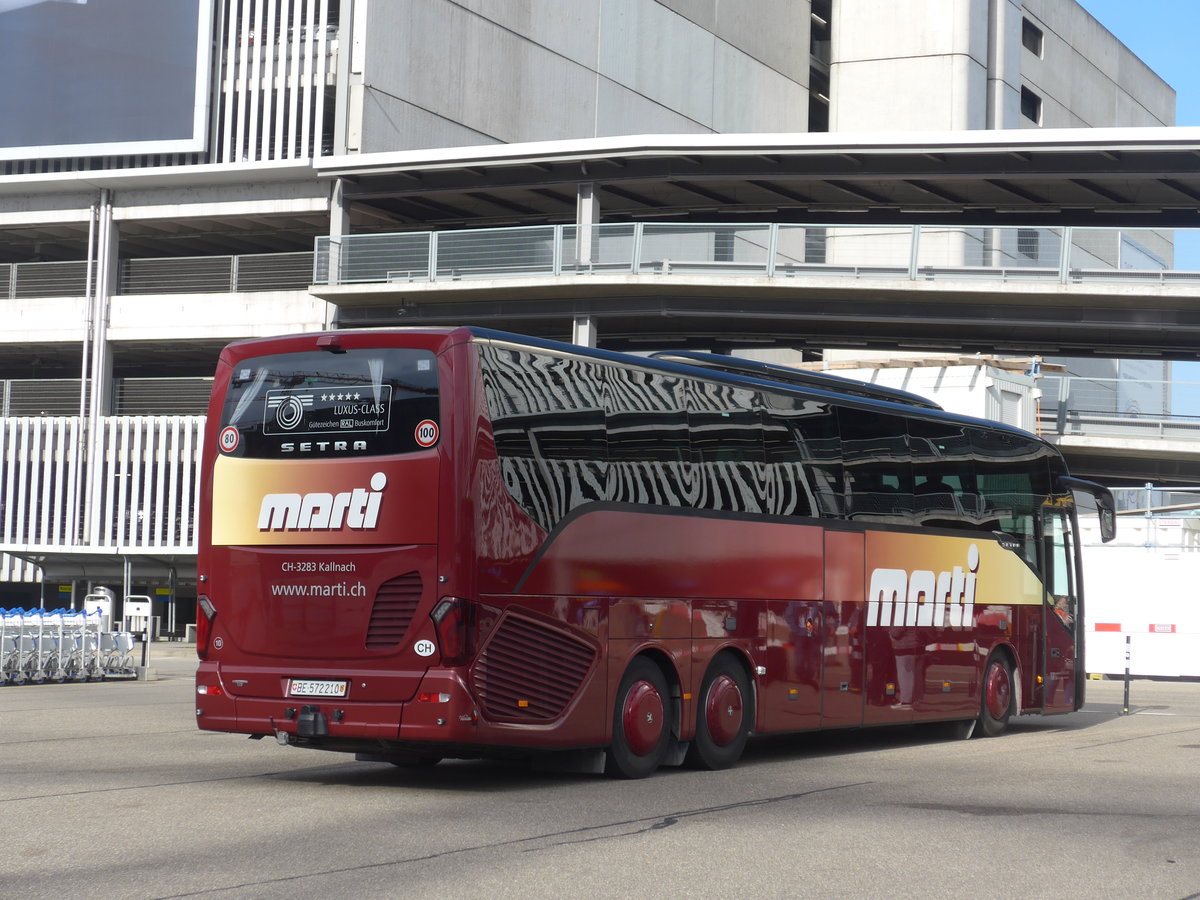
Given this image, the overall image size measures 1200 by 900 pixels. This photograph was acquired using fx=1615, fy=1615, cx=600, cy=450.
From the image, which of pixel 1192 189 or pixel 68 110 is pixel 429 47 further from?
pixel 1192 189

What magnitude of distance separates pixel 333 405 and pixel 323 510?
0.82 meters

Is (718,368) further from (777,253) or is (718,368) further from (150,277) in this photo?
(150,277)

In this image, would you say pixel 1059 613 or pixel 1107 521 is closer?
pixel 1107 521

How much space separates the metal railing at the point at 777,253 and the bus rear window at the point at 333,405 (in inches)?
945

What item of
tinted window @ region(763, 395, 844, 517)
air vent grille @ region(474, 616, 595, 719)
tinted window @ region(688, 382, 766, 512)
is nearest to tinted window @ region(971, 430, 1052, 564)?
tinted window @ region(763, 395, 844, 517)

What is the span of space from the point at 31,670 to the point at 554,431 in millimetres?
16985

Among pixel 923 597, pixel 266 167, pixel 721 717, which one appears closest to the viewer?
pixel 721 717

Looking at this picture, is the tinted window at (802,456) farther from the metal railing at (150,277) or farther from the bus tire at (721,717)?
the metal railing at (150,277)

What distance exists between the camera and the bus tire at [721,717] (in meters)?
14.3

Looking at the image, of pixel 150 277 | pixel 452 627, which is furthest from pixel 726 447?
pixel 150 277

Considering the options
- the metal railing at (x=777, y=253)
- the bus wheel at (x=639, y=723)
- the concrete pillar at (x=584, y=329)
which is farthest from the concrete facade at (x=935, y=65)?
the bus wheel at (x=639, y=723)

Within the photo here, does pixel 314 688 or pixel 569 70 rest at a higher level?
pixel 569 70

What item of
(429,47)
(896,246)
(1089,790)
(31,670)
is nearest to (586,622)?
(1089,790)

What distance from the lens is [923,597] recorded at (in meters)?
17.8
